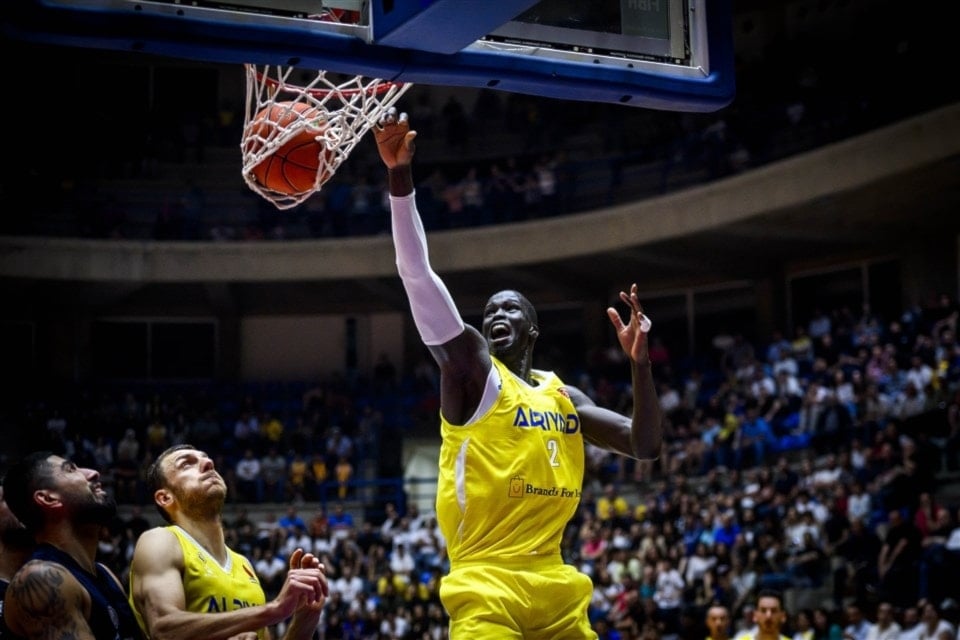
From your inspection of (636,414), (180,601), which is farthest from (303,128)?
(180,601)

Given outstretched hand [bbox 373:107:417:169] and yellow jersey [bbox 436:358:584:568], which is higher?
outstretched hand [bbox 373:107:417:169]

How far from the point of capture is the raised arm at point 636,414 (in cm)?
460

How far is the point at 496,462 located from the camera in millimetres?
4363

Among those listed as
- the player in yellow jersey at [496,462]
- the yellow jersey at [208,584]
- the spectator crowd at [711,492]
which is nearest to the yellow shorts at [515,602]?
the player in yellow jersey at [496,462]

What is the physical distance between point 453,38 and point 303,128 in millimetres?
1601

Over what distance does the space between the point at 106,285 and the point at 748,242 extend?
11087mm

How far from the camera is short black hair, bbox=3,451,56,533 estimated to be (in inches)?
158

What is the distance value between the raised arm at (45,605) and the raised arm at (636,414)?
6.67 feet

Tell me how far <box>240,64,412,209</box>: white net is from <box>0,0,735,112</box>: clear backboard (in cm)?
111

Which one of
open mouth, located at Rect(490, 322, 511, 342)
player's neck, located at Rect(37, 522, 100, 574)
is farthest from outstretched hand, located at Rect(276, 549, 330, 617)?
open mouth, located at Rect(490, 322, 511, 342)

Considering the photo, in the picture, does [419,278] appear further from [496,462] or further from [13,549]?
[13,549]

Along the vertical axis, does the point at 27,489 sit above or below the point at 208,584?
above

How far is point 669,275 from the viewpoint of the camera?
71.9 feet

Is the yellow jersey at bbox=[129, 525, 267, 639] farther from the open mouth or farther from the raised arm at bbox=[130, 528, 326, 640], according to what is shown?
the open mouth
